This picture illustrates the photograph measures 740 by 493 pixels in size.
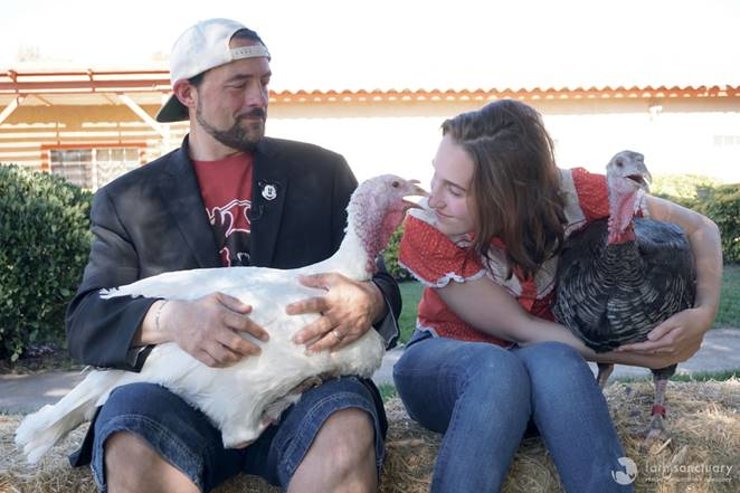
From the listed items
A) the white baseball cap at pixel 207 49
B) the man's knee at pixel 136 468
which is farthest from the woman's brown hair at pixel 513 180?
the man's knee at pixel 136 468

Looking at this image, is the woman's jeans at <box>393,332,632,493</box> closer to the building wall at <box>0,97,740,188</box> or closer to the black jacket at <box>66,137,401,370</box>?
the black jacket at <box>66,137,401,370</box>

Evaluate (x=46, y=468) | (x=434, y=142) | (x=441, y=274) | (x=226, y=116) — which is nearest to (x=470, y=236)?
(x=441, y=274)

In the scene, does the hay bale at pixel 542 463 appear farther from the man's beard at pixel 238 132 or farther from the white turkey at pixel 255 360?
the man's beard at pixel 238 132

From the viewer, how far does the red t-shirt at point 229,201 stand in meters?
3.08

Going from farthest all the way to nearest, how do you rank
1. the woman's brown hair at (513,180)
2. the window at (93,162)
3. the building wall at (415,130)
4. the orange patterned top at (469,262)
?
the window at (93,162) < the building wall at (415,130) < the orange patterned top at (469,262) < the woman's brown hair at (513,180)

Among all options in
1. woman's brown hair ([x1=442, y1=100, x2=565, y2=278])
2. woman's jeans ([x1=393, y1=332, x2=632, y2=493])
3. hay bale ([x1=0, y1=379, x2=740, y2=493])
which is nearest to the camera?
woman's jeans ([x1=393, y1=332, x2=632, y2=493])

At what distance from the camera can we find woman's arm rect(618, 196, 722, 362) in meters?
2.99

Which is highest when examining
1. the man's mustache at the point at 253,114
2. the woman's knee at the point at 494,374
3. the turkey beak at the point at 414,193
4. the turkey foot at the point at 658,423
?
the man's mustache at the point at 253,114

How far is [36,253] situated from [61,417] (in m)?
4.10

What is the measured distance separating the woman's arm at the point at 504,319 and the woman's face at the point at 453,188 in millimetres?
231

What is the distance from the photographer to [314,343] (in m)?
2.62

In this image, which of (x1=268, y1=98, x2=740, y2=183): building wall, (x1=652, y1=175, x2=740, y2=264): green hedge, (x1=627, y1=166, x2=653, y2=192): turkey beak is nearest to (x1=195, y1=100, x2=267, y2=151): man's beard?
(x1=627, y1=166, x2=653, y2=192): turkey beak

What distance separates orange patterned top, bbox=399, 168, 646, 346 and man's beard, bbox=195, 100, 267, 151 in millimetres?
680

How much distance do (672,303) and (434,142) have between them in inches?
416
